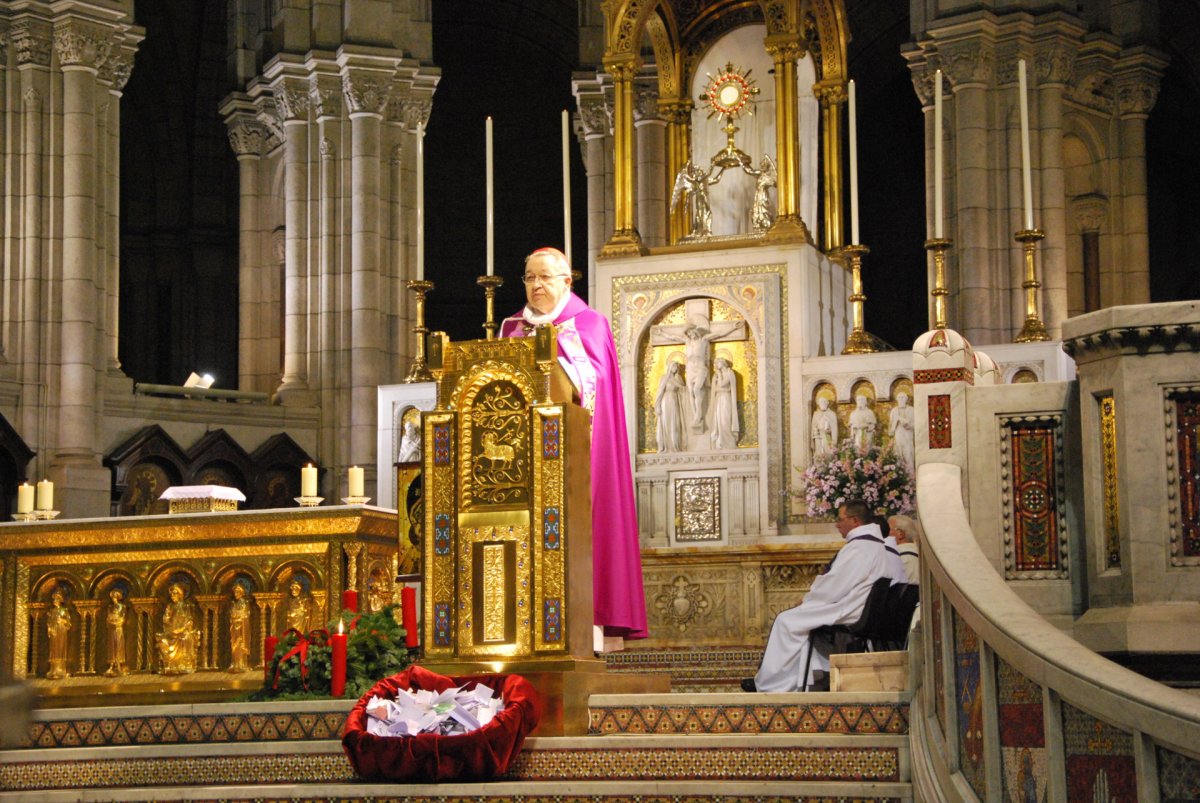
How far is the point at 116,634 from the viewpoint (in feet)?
37.9

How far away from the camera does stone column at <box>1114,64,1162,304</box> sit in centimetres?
2080

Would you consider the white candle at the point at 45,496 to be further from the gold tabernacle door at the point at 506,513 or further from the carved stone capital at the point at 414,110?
the carved stone capital at the point at 414,110

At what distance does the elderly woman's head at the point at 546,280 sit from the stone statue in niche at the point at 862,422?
12.4ft

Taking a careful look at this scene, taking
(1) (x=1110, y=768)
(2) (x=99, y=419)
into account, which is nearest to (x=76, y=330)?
(2) (x=99, y=419)

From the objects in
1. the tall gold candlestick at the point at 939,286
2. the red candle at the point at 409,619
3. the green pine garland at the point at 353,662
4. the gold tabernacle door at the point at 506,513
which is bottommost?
the green pine garland at the point at 353,662

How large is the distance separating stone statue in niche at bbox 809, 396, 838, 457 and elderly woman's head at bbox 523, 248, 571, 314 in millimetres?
3777

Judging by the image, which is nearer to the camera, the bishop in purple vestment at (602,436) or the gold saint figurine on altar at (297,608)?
the bishop in purple vestment at (602,436)

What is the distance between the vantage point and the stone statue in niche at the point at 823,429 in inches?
479

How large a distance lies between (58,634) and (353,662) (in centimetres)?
357

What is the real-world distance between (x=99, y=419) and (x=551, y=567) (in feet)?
38.0

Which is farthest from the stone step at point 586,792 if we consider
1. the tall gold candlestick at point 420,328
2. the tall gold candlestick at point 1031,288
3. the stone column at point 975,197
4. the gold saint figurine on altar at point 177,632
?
the stone column at point 975,197

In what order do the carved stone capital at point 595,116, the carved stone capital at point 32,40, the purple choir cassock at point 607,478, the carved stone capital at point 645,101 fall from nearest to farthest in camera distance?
the purple choir cassock at point 607,478 → the carved stone capital at point 32,40 → the carved stone capital at point 645,101 → the carved stone capital at point 595,116

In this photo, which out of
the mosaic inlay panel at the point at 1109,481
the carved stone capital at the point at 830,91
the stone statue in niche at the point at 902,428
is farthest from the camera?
the carved stone capital at the point at 830,91

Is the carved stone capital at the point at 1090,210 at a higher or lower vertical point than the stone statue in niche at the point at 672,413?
higher
